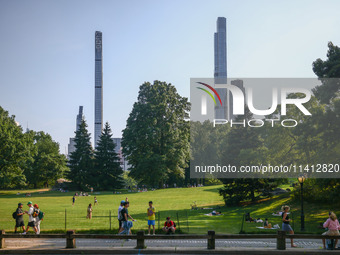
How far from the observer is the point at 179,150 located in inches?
3123

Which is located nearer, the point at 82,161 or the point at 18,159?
the point at 18,159

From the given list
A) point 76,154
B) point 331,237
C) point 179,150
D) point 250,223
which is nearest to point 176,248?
point 331,237

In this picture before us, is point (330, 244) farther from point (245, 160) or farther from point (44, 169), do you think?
point (44, 169)

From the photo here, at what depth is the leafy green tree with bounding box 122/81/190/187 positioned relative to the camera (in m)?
76.4

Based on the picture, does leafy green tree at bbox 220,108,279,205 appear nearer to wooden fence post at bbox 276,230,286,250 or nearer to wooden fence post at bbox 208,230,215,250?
wooden fence post at bbox 276,230,286,250

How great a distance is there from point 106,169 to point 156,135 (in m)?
14.0

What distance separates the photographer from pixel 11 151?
70.5 m

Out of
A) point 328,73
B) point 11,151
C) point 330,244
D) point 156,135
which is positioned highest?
point 328,73

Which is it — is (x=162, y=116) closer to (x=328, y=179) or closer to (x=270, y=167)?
(x=270, y=167)

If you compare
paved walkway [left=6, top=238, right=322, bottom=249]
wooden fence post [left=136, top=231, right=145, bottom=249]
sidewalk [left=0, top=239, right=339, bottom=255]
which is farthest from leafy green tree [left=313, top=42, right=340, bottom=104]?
wooden fence post [left=136, top=231, right=145, bottom=249]

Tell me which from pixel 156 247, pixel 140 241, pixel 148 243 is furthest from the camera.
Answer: pixel 148 243

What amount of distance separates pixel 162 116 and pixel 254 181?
3706cm

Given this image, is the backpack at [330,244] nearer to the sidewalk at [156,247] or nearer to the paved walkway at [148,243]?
the sidewalk at [156,247]

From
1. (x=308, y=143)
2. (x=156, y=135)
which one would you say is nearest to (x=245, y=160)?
(x=308, y=143)
